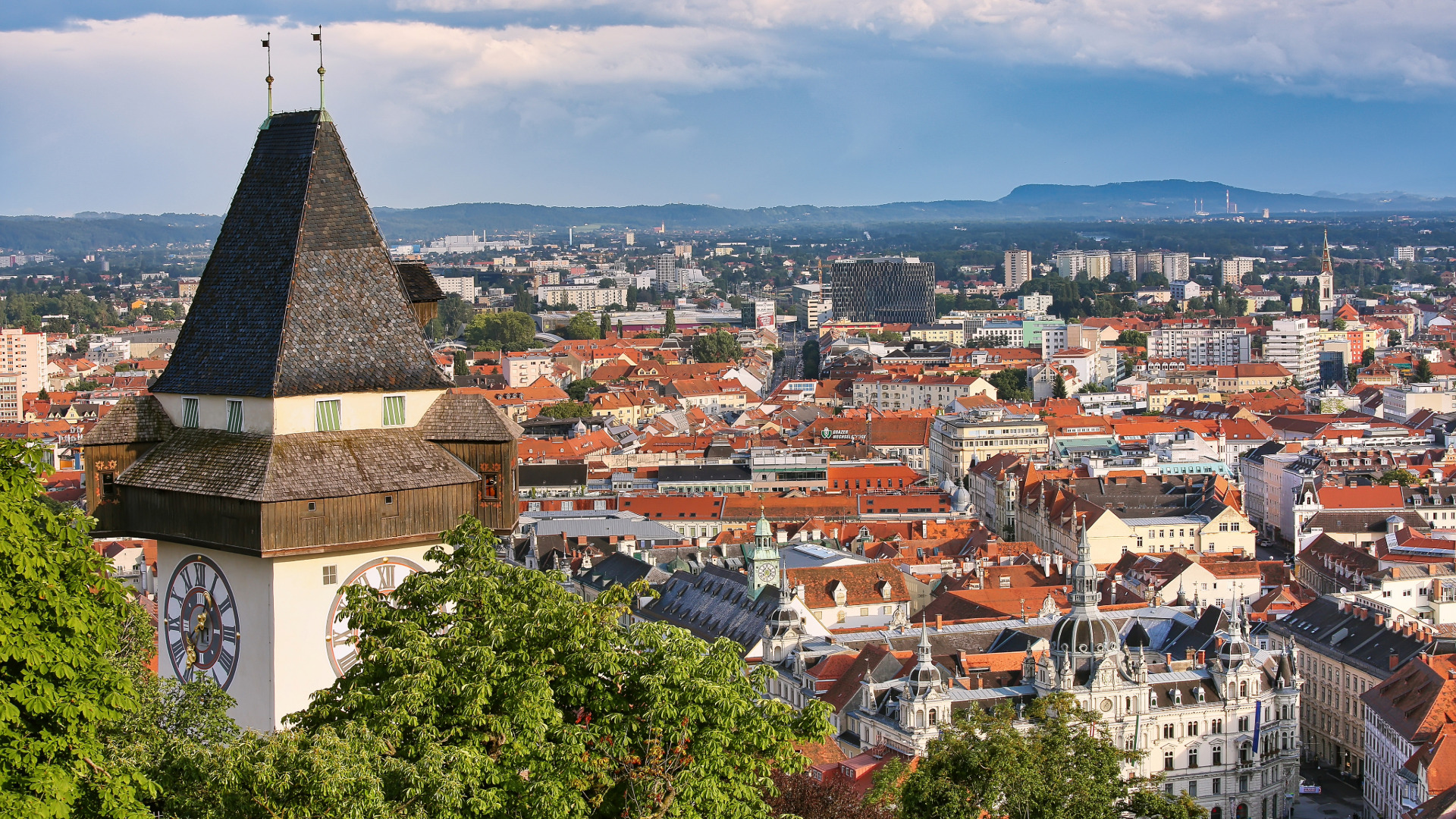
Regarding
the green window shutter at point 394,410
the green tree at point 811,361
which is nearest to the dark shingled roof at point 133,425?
the green window shutter at point 394,410

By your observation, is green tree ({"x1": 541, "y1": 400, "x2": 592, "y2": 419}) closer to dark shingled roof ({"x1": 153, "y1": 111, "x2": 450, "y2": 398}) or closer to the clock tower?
the clock tower

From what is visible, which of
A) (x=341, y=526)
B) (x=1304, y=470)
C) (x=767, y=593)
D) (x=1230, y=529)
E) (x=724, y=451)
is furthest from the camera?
(x=724, y=451)

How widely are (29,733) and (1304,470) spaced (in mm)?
94883

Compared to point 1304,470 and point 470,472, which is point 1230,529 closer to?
point 1304,470

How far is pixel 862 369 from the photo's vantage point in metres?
171

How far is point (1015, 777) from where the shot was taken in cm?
3522

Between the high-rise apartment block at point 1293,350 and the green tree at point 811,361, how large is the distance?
4344 cm

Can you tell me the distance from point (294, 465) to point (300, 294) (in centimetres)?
159

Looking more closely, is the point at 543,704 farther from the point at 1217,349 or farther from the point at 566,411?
the point at 1217,349

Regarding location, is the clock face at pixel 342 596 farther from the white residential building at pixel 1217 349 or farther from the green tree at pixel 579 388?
the white residential building at pixel 1217 349

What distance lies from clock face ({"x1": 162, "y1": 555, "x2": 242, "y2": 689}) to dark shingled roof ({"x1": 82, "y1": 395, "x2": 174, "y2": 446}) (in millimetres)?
1181

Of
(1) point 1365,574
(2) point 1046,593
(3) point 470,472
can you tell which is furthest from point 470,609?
(1) point 1365,574

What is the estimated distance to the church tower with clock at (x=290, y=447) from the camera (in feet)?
52.7

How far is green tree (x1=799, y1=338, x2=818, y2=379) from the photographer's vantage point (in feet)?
611
